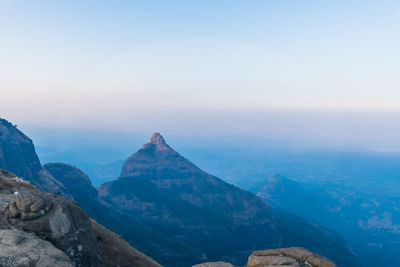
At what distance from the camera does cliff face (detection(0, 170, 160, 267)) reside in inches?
523

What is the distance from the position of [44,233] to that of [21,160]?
13128 centimetres

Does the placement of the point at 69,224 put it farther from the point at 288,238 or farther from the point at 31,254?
the point at 288,238

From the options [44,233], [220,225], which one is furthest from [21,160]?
[44,233]

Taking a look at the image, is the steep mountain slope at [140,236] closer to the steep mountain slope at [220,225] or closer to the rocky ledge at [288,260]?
the steep mountain slope at [220,225]

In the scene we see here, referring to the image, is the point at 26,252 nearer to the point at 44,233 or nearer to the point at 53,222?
the point at 44,233

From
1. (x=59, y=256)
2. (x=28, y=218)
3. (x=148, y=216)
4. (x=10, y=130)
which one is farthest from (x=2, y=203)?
(x=148, y=216)

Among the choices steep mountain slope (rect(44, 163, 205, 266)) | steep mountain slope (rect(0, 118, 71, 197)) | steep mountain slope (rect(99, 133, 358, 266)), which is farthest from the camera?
steep mountain slope (rect(99, 133, 358, 266))

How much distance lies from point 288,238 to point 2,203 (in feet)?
623

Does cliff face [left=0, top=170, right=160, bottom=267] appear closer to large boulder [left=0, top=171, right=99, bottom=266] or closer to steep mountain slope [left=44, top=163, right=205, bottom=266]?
large boulder [left=0, top=171, right=99, bottom=266]

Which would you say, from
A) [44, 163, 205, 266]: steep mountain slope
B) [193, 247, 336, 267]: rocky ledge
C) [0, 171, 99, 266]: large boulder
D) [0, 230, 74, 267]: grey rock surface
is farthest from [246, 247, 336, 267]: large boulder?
[44, 163, 205, 266]: steep mountain slope

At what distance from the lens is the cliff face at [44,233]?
13297 millimetres

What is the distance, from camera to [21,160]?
409 ft

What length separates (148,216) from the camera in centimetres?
Result: 17900

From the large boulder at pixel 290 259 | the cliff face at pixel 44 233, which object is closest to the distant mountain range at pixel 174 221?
the cliff face at pixel 44 233
